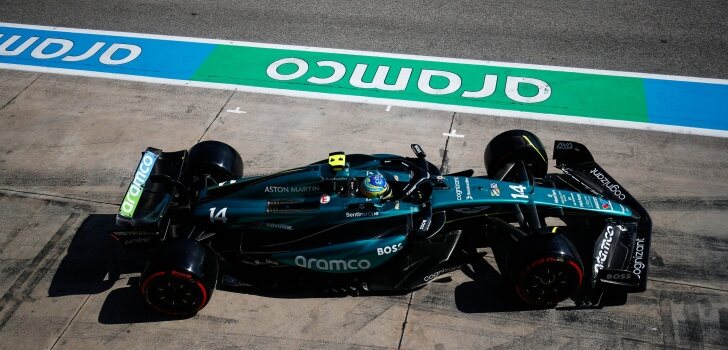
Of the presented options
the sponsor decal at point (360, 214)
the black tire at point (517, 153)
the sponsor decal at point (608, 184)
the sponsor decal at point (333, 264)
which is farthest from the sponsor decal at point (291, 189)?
the sponsor decal at point (608, 184)

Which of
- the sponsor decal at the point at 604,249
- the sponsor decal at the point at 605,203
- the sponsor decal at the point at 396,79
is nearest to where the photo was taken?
the sponsor decal at the point at 604,249

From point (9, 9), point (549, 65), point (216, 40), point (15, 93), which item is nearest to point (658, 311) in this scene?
point (549, 65)

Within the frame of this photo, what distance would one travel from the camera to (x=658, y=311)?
7.24 m

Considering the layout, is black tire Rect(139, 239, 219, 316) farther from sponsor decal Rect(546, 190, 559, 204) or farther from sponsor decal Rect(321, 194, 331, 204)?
sponsor decal Rect(546, 190, 559, 204)

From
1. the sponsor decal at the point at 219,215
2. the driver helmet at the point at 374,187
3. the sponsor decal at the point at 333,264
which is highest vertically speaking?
the driver helmet at the point at 374,187

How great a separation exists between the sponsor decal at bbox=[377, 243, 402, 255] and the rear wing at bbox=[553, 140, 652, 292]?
2.03 metres

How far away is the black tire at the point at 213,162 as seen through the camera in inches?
322

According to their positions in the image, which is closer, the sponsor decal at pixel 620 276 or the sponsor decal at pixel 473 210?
the sponsor decal at pixel 620 276

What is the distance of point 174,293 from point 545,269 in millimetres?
3776

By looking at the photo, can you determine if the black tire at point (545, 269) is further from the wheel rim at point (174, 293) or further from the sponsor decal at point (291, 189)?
the wheel rim at point (174, 293)

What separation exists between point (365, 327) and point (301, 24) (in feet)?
25.8

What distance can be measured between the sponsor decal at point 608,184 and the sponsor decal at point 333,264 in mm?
3000

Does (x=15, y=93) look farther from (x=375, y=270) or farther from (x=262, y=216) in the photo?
(x=375, y=270)

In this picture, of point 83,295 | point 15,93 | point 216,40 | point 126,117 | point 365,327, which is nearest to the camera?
point 365,327
